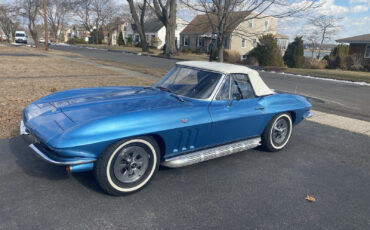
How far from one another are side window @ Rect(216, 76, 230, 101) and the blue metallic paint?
3.3 inches

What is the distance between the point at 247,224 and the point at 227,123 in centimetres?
144

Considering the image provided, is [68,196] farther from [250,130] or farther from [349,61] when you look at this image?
[349,61]

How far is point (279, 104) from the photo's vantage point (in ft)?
15.3

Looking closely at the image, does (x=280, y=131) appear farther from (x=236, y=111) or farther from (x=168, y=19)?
(x=168, y=19)

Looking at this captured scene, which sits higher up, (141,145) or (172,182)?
(141,145)

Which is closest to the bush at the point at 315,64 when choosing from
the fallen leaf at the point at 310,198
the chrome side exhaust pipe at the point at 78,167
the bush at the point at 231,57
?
the bush at the point at 231,57

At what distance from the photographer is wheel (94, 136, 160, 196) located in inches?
118

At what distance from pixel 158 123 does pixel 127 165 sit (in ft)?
1.86

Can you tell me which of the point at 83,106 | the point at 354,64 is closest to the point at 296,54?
the point at 354,64

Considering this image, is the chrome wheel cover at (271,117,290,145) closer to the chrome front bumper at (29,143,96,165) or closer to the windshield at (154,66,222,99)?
the windshield at (154,66,222,99)

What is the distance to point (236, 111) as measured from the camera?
402 centimetres

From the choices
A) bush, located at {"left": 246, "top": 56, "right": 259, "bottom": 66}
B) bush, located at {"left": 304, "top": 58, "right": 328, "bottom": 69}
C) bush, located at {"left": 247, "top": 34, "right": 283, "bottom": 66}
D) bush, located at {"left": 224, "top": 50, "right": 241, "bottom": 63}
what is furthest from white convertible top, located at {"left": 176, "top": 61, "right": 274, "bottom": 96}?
bush, located at {"left": 224, "top": 50, "right": 241, "bottom": 63}

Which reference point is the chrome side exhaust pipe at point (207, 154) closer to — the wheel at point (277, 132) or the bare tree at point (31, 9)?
the wheel at point (277, 132)

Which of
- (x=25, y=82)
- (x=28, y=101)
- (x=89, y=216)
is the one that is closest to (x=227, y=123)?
(x=89, y=216)
